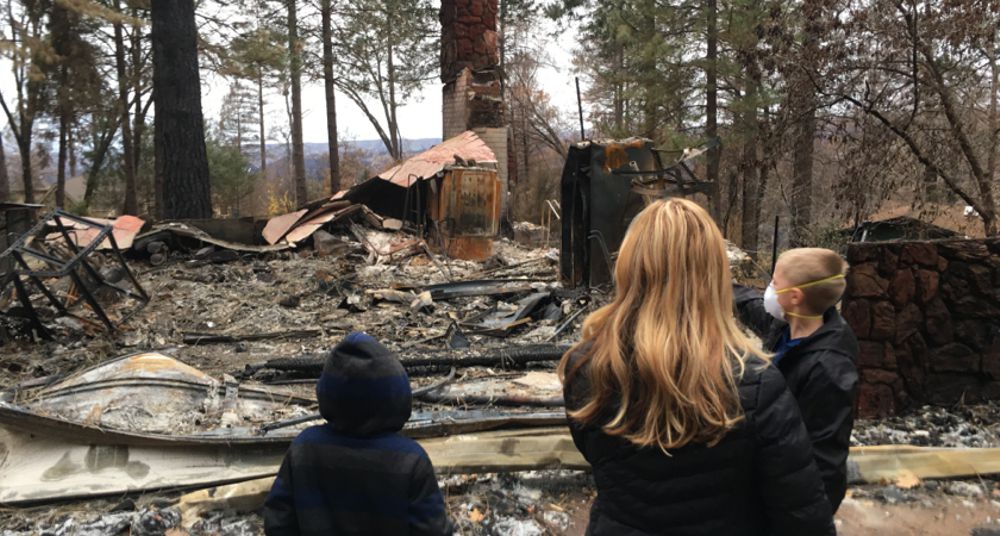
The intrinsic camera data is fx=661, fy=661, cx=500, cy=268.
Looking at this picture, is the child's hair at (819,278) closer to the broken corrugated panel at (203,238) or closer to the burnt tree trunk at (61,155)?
the broken corrugated panel at (203,238)

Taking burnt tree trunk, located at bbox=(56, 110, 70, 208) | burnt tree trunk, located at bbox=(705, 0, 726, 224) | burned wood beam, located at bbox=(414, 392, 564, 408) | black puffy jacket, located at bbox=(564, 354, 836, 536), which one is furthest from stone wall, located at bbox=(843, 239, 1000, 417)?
burnt tree trunk, located at bbox=(56, 110, 70, 208)

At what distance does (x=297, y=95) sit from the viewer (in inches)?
904

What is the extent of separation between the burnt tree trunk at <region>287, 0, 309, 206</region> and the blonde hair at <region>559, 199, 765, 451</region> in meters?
18.6

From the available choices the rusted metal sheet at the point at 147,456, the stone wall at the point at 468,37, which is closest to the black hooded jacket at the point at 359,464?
the rusted metal sheet at the point at 147,456

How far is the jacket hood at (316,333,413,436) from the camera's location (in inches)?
70.7

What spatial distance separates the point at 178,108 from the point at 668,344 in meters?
12.9

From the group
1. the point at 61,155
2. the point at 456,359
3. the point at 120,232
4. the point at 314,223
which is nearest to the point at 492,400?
the point at 456,359

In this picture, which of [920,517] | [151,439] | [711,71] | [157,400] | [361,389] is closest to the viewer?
[361,389]

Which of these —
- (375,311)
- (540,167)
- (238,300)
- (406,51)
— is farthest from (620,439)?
(540,167)

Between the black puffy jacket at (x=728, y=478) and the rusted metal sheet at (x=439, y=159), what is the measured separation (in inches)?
409

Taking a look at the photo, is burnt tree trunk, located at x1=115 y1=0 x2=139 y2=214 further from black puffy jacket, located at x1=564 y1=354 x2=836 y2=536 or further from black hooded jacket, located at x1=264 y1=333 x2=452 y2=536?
black puffy jacket, located at x1=564 y1=354 x2=836 y2=536

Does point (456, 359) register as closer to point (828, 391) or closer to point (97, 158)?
point (828, 391)

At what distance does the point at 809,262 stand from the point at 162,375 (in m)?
4.00

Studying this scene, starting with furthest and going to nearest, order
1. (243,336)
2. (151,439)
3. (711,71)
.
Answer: (711,71) → (243,336) → (151,439)
